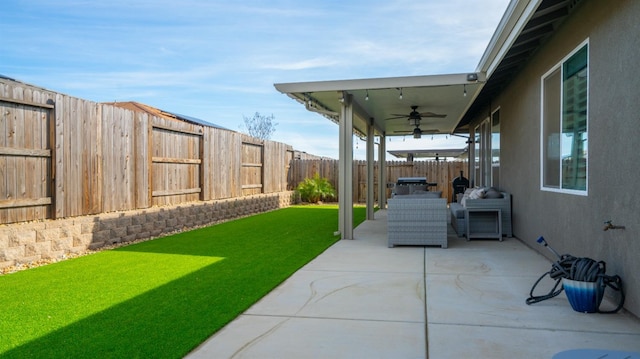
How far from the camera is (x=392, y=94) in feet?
25.5

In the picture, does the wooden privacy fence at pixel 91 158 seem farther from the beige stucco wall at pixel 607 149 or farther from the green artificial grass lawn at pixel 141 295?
the beige stucco wall at pixel 607 149

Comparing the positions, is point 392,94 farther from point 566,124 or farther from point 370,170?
point 370,170

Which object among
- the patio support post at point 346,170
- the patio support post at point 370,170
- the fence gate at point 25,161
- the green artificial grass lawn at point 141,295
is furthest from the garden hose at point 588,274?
the patio support post at point 370,170

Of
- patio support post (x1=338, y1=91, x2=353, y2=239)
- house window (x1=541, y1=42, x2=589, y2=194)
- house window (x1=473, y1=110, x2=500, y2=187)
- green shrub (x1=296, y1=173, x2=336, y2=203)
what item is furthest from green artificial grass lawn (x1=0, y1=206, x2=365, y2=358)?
green shrub (x1=296, y1=173, x2=336, y2=203)

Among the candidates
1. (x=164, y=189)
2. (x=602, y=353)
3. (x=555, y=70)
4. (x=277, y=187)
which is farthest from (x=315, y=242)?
(x=277, y=187)

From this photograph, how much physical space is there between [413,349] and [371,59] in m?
12.7

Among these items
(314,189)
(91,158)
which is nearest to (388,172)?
(314,189)

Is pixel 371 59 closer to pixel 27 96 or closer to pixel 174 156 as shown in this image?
pixel 174 156

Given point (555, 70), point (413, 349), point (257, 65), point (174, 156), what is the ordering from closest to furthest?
point (413, 349) < point (555, 70) < point (174, 156) < point (257, 65)

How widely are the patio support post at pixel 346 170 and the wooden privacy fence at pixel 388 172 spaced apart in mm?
8528

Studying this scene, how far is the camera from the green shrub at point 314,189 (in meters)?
16.1

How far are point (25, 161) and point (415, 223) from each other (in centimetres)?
523

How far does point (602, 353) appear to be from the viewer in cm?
191

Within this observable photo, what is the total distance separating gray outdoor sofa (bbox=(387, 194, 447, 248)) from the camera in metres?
6.60
